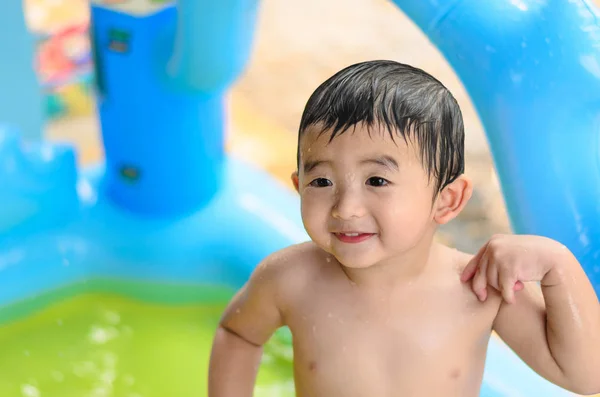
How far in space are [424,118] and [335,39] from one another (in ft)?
7.91

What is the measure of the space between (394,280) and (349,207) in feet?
0.63

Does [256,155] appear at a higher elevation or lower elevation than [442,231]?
lower

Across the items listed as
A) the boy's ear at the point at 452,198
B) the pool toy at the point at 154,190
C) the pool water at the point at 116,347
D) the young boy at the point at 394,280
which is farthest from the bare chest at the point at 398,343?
the pool water at the point at 116,347

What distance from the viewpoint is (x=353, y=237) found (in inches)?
37.6

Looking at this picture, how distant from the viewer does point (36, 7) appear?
10.7ft

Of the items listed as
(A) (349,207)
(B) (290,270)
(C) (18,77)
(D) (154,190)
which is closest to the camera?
(A) (349,207)

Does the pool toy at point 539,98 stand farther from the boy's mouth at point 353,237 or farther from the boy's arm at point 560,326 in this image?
the boy's mouth at point 353,237

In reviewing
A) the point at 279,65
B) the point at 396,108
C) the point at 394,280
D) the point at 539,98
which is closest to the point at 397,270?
the point at 394,280

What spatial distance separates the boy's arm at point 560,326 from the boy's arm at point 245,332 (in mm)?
304

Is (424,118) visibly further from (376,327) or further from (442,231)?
(442,231)

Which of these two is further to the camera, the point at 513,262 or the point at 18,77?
the point at 18,77

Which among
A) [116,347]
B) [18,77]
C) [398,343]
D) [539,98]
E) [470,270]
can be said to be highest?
[539,98]

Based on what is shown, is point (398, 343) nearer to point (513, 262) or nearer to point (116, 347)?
point (513, 262)

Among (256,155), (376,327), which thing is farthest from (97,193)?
(376,327)
